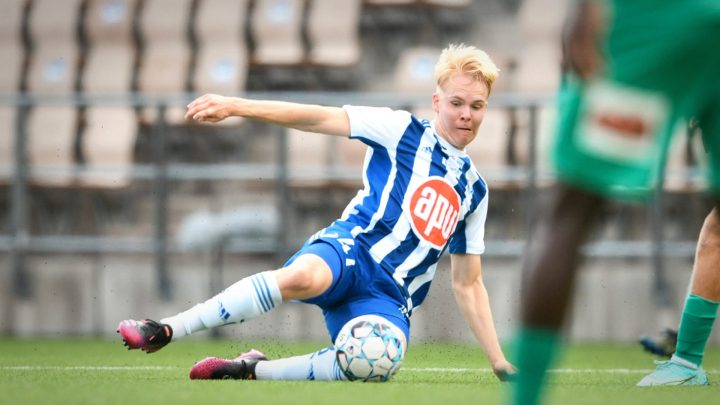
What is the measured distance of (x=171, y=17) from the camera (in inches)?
483

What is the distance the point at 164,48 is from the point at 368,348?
25.0ft

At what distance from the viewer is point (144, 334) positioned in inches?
177

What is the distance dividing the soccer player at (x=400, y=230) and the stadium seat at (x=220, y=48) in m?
5.85

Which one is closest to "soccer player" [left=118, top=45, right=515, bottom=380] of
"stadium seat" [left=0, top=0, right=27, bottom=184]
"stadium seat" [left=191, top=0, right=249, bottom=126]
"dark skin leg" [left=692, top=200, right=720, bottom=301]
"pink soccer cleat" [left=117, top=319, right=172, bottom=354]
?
"pink soccer cleat" [left=117, top=319, right=172, bottom=354]

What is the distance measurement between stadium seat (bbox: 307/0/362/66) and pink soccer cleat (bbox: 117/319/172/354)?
7123 mm

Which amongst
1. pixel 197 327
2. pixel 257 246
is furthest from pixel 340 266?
pixel 257 246

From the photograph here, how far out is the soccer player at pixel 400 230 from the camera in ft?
16.3

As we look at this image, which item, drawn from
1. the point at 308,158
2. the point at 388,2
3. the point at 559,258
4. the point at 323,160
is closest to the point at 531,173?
the point at 323,160

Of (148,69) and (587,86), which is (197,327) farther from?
(148,69)

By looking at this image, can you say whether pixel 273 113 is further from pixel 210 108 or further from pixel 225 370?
pixel 225 370

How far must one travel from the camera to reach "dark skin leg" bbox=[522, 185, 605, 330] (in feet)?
9.66

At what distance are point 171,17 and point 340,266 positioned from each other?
7732 mm

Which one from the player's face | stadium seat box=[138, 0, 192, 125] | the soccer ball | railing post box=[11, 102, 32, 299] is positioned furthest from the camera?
stadium seat box=[138, 0, 192, 125]

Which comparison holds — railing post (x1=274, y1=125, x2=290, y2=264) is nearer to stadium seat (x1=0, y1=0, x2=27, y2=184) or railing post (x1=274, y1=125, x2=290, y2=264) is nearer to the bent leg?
stadium seat (x1=0, y1=0, x2=27, y2=184)
